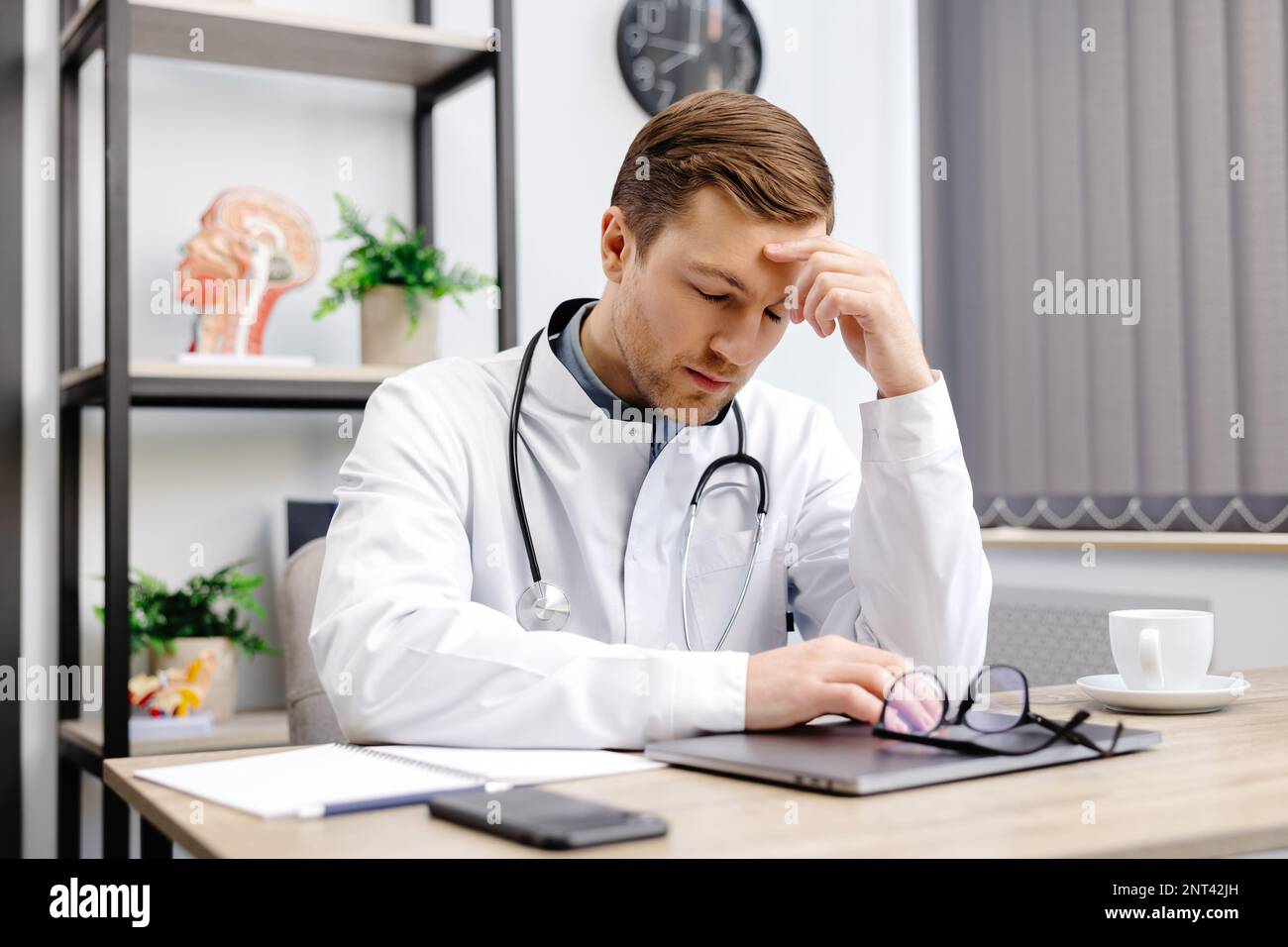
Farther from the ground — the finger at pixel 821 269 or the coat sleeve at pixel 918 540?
the finger at pixel 821 269

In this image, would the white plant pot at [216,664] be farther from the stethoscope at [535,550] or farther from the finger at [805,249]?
the finger at [805,249]

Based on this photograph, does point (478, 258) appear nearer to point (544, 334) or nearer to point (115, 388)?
point (115, 388)

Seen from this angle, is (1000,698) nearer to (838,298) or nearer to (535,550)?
(838,298)

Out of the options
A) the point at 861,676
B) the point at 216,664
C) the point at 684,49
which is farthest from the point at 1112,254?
the point at 216,664

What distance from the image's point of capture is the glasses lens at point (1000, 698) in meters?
0.96

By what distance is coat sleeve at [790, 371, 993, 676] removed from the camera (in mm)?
1300

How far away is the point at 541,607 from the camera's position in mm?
1322

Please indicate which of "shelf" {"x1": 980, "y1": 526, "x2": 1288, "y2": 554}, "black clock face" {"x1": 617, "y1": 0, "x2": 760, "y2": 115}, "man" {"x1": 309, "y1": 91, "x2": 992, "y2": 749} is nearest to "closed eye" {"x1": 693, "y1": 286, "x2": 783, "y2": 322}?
"man" {"x1": 309, "y1": 91, "x2": 992, "y2": 749}

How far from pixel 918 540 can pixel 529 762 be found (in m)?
0.54

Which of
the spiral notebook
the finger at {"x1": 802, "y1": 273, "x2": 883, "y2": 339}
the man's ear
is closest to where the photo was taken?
the spiral notebook

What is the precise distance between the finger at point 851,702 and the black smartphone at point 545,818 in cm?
26

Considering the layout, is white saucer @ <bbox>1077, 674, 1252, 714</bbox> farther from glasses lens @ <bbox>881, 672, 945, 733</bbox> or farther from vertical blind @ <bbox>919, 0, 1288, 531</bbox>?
vertical blind @ <bbox>919, 0, 1288, 531</bbox>

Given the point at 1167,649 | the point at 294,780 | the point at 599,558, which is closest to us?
the point at 294,780

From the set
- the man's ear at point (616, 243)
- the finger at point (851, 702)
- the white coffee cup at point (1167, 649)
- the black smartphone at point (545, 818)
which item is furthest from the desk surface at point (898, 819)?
the man's ear at point (616, 243)
